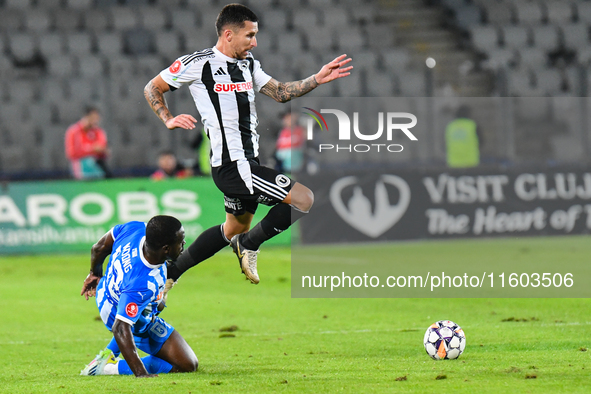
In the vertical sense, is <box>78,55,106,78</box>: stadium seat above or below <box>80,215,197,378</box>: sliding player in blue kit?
above

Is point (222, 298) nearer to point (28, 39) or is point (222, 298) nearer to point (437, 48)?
point (28, 39)

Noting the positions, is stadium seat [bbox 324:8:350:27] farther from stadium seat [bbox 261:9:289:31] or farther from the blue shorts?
the blue shorts

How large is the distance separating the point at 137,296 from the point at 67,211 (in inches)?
343

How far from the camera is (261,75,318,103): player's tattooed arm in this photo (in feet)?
21.5

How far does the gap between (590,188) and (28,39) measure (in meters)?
11.9

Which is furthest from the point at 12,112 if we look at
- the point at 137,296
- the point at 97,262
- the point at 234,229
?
the point at 137,296

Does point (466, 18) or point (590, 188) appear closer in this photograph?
point (590, 188)

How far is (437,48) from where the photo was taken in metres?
21.3

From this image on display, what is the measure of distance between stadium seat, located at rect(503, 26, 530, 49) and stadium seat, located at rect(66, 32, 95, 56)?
33.0 feet

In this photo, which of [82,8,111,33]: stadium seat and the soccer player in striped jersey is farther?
[82,8,111,33]: stadium seat

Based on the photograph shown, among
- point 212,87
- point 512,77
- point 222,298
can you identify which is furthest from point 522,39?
point 212,87

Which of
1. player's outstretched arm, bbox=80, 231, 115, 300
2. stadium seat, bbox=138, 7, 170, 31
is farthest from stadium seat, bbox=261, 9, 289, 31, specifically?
player's outstretched arm, bbox=80, 231, 115, 300

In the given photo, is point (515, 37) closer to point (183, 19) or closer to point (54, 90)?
point (183, 19)

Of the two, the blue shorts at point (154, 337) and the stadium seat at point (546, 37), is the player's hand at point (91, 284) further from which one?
the stadium seat at point (546, 37)
